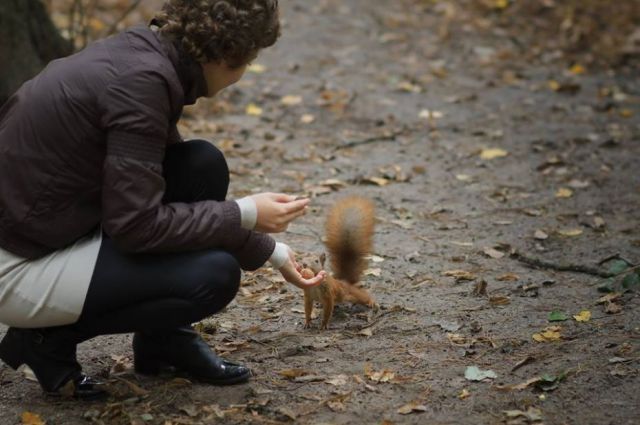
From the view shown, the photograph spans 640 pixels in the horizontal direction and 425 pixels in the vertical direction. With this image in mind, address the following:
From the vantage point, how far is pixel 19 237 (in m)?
2.41

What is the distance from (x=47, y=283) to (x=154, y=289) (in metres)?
0.29

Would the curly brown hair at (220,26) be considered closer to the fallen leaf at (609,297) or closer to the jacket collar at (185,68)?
the jacket collar at (185,68)

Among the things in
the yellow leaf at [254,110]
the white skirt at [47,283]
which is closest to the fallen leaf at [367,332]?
the white skirt at [47,283]

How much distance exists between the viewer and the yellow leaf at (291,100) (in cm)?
652

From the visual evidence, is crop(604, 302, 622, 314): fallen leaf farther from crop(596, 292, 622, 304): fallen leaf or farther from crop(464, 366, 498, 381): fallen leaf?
crop(464, 366, 498, 381): fallen leaf

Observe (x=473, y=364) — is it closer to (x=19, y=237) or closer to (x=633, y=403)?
(x=633, y=403)

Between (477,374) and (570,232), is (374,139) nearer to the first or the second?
(570,232)

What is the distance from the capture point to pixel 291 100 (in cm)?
655

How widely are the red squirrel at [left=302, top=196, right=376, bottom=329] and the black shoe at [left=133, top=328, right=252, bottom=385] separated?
59cm

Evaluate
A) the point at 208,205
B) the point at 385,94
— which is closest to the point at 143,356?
the point at 208,205

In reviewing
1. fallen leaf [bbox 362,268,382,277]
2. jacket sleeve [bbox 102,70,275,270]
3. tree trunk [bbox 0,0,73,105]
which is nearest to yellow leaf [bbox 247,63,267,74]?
tree trunk [bbox 0,0,73,105]

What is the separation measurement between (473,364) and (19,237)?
1.51 metres

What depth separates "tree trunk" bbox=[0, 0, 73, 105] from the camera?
4.75 meters

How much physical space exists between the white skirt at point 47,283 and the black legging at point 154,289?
30mm
